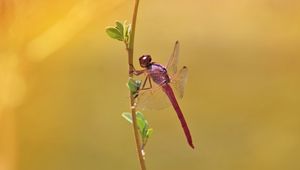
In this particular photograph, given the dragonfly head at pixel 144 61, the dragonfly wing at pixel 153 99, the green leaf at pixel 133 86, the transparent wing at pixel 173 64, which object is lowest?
the green leaf at pixel 133 86

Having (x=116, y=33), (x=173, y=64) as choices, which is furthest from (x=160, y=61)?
(x=116, y=33)

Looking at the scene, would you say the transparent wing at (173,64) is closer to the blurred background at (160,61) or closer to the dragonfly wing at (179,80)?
the dragonfly wing at (179,80)

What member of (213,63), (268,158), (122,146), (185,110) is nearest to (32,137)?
(122,146)

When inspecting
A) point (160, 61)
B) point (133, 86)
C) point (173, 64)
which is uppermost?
point (160, 61)

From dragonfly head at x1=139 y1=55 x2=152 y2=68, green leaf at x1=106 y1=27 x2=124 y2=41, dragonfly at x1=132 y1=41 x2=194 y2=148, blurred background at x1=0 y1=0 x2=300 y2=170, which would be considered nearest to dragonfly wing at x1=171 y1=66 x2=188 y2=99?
dragonfly at x1=132 y1=41 x2=194 y2=148

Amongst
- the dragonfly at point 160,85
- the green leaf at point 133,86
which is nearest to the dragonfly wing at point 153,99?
the dragonfly at point 160,85

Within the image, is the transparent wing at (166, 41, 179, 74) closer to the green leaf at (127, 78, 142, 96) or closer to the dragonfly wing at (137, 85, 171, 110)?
the dragonfly wing at (137, 85, 171, 110)

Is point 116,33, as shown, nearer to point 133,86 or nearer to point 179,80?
point 133,86
